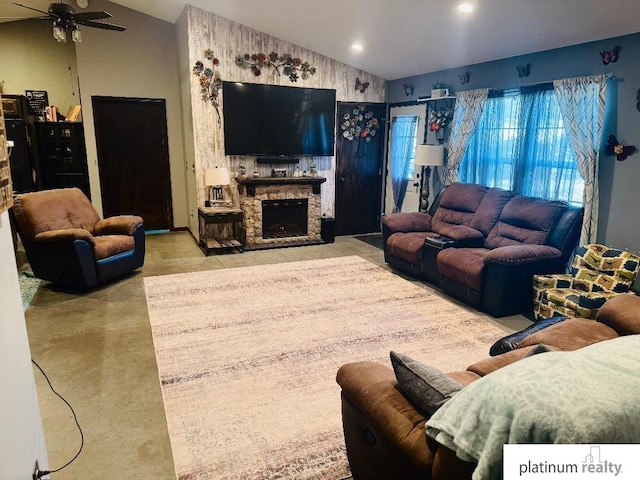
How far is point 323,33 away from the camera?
554 centimetres

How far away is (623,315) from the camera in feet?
8.47

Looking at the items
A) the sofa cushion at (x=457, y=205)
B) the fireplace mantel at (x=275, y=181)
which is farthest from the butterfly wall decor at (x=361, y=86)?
the sofa cushion at (x=457, y=205)

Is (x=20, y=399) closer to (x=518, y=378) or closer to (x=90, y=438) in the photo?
(x=90, y=438)

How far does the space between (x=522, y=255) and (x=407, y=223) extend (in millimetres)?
1727

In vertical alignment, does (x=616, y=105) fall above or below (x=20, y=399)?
above

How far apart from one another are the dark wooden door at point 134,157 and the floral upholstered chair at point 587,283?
5754 mm

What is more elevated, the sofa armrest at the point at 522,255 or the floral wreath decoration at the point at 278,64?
the floral wreath decoration at the point at 278,64

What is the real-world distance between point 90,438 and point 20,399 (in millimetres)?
944

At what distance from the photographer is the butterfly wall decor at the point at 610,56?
12.3ft

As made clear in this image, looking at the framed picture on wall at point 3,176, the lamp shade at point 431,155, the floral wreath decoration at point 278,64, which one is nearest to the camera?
the framed picture on wall at point 3,176

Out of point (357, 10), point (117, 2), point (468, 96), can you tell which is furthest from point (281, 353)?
point (117, 2)

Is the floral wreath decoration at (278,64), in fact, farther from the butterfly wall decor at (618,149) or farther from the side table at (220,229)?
the butterfly wall decor at (618,149)

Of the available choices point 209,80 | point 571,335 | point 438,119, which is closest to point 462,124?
point 438,119

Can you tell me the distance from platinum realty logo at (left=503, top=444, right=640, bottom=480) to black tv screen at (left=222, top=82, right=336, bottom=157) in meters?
5.68
